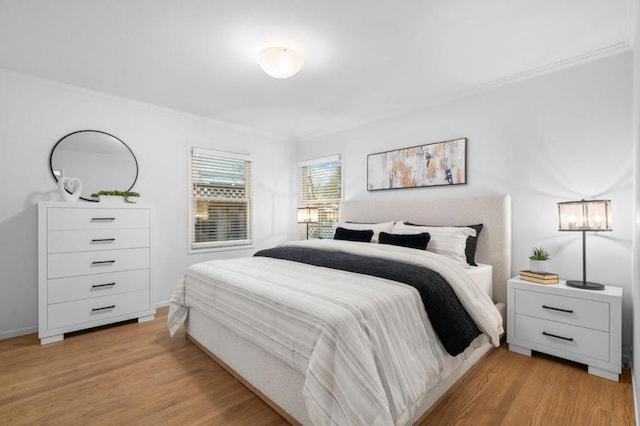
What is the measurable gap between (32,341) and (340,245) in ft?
9.39

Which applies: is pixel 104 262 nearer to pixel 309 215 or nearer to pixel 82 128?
pixel 82 128

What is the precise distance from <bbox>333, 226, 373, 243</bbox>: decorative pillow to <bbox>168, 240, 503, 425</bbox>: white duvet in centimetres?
97

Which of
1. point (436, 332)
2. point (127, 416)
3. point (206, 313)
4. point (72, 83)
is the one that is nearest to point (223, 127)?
point (72, 83)

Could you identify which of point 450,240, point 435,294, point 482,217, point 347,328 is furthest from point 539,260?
point 347,328

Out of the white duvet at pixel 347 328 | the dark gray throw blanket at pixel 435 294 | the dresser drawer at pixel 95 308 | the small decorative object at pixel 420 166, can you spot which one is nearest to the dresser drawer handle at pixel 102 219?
the dresser drawer at pixel 95 308

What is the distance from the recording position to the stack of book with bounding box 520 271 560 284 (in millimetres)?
2285

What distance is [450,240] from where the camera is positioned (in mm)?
2680

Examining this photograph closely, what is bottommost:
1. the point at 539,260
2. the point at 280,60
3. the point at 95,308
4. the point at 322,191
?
the point at 95,308

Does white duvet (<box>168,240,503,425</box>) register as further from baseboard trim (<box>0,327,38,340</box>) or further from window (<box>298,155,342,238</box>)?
window (<box>298,155,342,238</box>)

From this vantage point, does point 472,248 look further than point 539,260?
Yes

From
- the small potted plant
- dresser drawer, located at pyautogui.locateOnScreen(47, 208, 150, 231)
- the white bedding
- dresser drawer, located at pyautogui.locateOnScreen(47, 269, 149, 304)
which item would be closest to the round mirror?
dresser drawer, located at pyautogui.locateOnScreen(47, 208, 150, 231)

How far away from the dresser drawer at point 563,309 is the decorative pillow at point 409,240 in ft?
2.61

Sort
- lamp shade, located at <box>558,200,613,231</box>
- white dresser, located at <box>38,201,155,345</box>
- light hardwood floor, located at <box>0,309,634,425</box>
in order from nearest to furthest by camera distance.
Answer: light hardwood floor, located at <box>0,309,634,425</box> → lamp shade, located at <box>558,200,613,231</box> → white dresser, located at <box>38,201,155,345</box>

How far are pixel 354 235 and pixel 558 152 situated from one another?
200 centimetres
